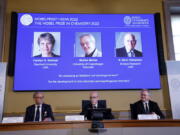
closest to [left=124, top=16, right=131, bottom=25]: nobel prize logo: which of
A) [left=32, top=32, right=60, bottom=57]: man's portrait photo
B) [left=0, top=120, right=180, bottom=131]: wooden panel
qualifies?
[left=32, top=32, right=60, bottom=57]: man's portrait photo

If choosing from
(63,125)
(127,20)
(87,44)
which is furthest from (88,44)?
(63,125)

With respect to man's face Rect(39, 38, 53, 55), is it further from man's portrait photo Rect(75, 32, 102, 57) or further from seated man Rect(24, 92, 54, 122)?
seated man Rect(24, 92, 54, 122)

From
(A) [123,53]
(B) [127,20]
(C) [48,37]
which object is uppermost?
(B) [127,20]

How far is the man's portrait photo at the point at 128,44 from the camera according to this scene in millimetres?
5191

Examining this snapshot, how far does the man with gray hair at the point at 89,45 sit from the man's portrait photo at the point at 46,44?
0.51 metres

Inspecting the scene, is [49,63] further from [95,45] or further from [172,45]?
[172,45]

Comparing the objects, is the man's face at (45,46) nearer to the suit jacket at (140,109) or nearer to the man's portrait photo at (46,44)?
the man's portrait photo at (46,44)

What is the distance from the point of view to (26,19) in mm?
5207

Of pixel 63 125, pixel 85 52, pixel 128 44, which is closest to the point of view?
pixel 63 125

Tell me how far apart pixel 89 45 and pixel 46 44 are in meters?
0.87

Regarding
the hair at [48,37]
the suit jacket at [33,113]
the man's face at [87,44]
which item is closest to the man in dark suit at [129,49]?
the man's face at [87,44]

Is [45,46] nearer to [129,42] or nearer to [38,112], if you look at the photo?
[38,112]

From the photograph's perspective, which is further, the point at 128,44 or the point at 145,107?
the point at 128,44

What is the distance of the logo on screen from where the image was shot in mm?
5188
